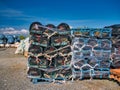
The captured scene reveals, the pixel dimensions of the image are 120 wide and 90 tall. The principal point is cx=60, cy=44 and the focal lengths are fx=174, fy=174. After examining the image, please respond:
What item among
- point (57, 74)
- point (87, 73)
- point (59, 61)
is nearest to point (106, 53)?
point (87, 73)

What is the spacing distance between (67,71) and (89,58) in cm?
130

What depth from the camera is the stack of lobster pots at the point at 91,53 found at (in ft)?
28.7

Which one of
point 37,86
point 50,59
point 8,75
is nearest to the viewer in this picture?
point 37,86

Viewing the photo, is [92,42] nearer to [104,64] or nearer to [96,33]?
[96,33]

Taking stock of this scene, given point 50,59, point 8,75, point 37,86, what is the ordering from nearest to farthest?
1. point 37,86
2. point 50,59
3. point 8,75

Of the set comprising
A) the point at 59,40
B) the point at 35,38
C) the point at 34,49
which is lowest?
the point at 34,49

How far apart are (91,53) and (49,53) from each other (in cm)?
212

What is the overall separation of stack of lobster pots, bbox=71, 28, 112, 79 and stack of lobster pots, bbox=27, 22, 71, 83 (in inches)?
15.0

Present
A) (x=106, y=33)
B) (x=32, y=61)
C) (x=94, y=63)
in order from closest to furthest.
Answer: (x=32, y=61) → (x=94, y=63) → (x=106, y=33)

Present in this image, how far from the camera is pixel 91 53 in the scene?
8797 mm

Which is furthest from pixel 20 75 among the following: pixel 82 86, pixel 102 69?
pixel 102 69

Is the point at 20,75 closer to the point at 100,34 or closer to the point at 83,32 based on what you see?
the point at 83,32

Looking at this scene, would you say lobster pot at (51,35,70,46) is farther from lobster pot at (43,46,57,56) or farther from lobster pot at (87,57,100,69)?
lobster pot at (87,57,100,69)

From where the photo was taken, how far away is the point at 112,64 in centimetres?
917
